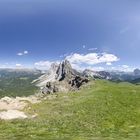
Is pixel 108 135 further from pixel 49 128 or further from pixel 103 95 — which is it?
pixel 103 95

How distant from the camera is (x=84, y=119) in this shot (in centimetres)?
10431

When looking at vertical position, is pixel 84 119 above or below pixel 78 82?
below

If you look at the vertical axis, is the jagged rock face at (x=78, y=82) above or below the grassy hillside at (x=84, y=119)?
above

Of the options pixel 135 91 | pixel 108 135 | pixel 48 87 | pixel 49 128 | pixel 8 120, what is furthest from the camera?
pixel 48 87

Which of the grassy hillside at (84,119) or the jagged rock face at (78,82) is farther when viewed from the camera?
the jagged rock face at (78,82)

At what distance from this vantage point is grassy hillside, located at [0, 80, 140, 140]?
87.6 metres

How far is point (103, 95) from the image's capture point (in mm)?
134125

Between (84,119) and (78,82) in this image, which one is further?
(78,82)

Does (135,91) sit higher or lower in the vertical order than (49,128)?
higher

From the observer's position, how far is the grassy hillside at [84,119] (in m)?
87.6

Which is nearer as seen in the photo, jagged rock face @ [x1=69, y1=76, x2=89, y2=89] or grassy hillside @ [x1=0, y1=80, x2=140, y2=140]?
grassy hillside @ [x1=0, y1=80, x2=140, y2=140]

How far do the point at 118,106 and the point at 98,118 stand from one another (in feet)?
53.2

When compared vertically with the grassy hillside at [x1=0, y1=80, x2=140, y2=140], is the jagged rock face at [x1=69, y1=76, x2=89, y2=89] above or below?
above

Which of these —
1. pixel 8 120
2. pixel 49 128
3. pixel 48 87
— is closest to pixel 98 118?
pixel 49 128
